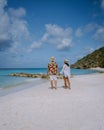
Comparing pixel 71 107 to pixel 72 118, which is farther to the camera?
pixel 71 107

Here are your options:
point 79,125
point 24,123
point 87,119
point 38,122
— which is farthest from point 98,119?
point 24,123

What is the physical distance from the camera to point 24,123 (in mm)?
5422

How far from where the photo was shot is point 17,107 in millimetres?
7406

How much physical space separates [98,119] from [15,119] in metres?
2.51

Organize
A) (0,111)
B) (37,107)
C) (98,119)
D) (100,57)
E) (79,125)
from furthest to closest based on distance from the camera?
(100,57)
(37,107)
(0,111)
(98,119)
(79,125)

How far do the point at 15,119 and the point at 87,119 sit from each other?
219 centimetres

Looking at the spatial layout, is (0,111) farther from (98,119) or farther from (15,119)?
(98,119)

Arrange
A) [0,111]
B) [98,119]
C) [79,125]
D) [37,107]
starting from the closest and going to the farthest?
[79,125]
[98,119]
[0,111]
[37,107]

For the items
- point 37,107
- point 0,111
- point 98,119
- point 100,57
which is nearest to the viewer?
point 98,119

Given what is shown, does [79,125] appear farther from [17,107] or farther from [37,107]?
[17,107]

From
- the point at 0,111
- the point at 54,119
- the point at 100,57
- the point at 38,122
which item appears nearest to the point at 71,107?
the point at 54,119

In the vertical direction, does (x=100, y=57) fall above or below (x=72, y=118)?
above

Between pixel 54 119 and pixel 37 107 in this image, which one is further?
pixel 37 107

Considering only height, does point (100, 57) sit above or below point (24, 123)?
above
